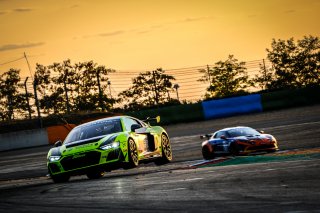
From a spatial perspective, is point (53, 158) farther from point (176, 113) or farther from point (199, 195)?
point (176, 113)

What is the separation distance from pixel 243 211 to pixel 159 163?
396 inches

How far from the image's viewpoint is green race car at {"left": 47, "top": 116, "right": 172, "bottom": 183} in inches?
551

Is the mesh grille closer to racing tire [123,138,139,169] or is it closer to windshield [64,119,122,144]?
racing tire [123,138,139,169]

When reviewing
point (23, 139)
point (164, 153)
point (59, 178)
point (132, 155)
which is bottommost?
point (59, 178)

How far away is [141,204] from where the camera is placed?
8.05m

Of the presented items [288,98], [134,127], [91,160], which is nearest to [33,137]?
[288,98]

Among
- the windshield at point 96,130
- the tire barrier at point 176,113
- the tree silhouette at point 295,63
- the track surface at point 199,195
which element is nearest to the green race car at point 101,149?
the windshield at point 96,130

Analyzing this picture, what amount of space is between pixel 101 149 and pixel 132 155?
76 cm

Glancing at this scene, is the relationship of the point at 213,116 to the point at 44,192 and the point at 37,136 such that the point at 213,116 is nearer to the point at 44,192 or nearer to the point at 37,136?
the point at 37,136

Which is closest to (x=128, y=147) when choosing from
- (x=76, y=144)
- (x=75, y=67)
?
(x=76, y=144)

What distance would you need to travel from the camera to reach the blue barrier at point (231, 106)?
33.8 m

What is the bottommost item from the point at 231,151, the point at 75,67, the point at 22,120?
the point at 231,151

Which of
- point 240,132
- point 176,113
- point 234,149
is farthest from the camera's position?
point 176,113

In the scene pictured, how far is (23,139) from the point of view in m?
36.0
